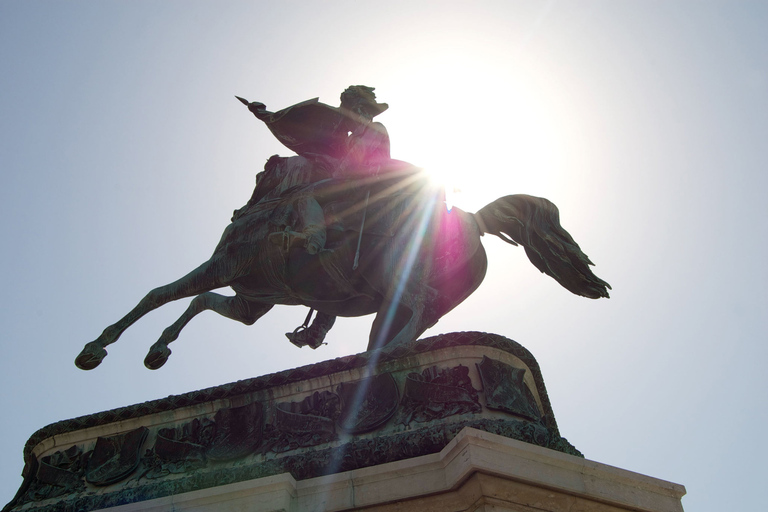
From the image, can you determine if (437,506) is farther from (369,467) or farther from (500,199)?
(500,199)

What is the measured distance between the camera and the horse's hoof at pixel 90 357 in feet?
26.4

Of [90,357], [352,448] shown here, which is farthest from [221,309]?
[352,448]

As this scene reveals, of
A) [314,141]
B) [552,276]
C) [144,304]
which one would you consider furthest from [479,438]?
[314,141]

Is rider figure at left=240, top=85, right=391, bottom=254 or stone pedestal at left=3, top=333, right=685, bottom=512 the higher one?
rider figure at left=240, top=85, right=391, bottom=254

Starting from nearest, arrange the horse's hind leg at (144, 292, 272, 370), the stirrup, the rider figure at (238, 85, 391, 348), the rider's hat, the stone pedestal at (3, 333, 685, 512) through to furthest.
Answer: the stone pedestal at (3, 333, 685, 512), the stirrup, the horse's hind leg at (144, 292, 272, 370), the rider figure at (238, 85, 391, 348), the rider's hat

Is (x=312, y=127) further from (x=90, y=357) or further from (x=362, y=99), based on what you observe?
(x=90, y=357)

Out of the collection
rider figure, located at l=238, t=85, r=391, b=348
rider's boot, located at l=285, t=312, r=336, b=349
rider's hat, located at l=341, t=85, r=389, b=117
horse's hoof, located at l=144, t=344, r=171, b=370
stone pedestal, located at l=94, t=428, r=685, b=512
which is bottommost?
stone pedestal, located at l=94, t=428, r=685, b=512

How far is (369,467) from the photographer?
238 inches

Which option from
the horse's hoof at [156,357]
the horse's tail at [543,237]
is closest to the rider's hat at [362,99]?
the horse's tail at [543,237]

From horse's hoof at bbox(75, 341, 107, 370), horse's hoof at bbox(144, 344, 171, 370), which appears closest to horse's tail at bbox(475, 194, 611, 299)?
horse's hoof at bbox(144, 344, 171, 370)

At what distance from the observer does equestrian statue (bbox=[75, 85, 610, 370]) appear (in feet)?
26.8

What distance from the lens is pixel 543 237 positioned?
8.33 metres

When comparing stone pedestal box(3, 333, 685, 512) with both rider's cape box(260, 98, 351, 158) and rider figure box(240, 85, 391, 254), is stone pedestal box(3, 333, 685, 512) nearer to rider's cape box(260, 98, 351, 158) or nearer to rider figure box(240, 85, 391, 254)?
rider figure box(240, 85, 391, 254)

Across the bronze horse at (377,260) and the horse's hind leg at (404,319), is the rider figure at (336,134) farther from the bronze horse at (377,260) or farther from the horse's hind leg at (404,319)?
the horse's hind leg at (404,319)
